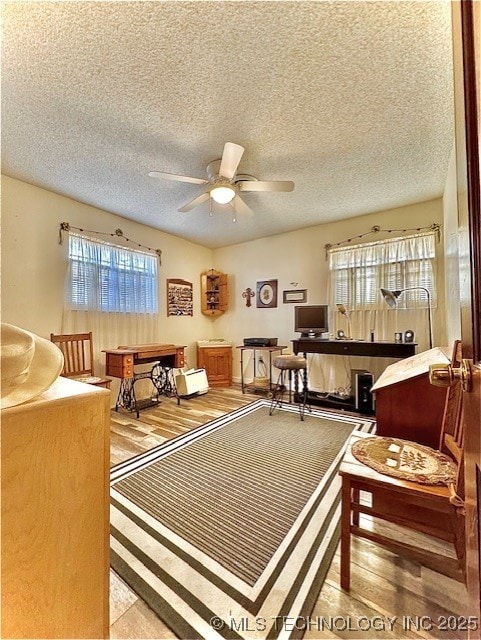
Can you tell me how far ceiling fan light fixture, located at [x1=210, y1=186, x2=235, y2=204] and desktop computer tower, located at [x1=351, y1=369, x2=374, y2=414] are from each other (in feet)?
8.65

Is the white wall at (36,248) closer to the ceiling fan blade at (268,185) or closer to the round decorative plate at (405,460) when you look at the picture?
the ceiling fan blade at (268,185)

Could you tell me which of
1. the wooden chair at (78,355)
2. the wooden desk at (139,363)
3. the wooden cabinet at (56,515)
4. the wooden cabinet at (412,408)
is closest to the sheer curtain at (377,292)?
the wooden cabinet at (412,408)


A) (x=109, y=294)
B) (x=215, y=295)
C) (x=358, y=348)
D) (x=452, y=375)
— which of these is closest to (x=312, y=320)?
(x=358, y=348)

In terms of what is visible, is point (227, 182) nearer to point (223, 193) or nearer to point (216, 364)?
point (223, 193)

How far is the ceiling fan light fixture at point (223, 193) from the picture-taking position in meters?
2.42

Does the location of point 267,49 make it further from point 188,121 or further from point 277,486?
point 277,486

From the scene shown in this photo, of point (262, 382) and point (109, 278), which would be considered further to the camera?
point (262, 382)

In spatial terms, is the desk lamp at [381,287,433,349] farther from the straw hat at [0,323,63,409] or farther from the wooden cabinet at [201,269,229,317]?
the straw hat at [0,323,63,409]

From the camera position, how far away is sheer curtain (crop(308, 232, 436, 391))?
336 centimetres

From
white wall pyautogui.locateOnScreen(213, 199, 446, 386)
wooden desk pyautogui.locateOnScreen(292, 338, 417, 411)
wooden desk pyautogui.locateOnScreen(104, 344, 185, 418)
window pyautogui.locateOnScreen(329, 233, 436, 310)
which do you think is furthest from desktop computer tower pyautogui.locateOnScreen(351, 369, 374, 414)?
wooden desk pyautogui.locateOnScreen(104, 344, 185, 418)

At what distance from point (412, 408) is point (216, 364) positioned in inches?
140

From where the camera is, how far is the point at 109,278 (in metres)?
3.64

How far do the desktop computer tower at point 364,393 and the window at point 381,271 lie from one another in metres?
0.96

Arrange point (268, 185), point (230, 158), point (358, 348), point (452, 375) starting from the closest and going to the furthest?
point (452, 375) < point (230, 158) < point (268, 185) < point (358, 348)
